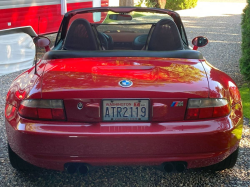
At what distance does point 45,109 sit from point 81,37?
3.72 ft

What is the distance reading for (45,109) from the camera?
2.80 meters

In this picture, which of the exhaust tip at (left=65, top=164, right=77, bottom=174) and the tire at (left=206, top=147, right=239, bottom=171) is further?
the tire at (left=206, top=147, right=239, bottom=171)

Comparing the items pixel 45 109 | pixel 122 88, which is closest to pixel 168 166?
pixel 122 88

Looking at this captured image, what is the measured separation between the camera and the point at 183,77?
298 cm

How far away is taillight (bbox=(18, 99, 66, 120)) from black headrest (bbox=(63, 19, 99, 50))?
1.06m

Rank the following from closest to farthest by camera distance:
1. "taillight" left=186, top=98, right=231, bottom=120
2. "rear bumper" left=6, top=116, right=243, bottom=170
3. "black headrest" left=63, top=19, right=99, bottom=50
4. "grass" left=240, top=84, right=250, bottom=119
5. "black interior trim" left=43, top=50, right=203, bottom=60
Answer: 1. "rear bumper" left=6, top=116, right=243, bottom=170
2. "taillight" left=186, top=98, right=231, bottom=120
3. "black interior trim" left=43, top=50, right=203, bottom=60
4. "black headrest" left=63, top=19, right=99, bottom=50
5. "grass" left=240, top=84, right=250, bottom=119

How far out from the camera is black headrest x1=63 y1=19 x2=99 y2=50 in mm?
3686

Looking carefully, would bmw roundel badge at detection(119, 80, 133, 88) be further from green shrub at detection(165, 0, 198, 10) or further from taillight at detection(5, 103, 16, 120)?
green shrub at detection(165, 0, 198, 10)

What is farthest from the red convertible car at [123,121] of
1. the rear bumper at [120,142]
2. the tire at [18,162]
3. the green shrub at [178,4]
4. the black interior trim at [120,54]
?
the green shrub at [178,4]

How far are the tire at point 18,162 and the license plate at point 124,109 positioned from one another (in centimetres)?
97

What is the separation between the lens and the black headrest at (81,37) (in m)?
3.69

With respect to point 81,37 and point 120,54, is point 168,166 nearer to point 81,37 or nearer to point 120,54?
point 120,54

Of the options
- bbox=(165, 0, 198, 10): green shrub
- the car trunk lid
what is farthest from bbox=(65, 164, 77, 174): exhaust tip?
bbox=(165, 0, 198, 10): green shrub

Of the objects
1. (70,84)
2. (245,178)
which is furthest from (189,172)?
(70,84)
